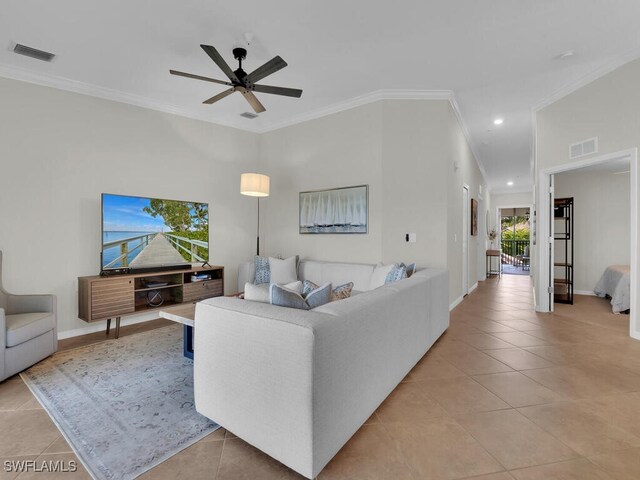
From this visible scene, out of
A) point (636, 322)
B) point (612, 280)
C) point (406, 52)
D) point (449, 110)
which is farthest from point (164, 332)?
point (612, 280)

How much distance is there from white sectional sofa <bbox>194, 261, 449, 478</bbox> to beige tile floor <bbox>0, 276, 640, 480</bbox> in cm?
13

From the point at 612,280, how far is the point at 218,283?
6.31 m

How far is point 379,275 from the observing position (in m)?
3.52

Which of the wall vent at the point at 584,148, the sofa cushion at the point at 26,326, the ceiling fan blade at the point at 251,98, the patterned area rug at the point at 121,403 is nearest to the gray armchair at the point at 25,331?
the sofa cushion at the point at 26,326

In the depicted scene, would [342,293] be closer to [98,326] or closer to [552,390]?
[552,390]

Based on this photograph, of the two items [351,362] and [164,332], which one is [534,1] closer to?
[351,362]

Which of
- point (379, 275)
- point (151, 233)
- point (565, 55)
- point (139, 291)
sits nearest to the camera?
point (565, 55)

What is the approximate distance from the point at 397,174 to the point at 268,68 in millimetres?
2231

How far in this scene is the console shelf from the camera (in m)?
3.38

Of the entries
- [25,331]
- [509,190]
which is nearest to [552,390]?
[25,331]

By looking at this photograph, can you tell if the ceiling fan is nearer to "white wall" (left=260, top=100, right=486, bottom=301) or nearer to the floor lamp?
the floor lamp

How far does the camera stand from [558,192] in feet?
20.2

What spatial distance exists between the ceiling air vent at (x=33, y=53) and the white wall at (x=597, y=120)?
589cm

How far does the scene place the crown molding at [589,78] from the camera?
3312 millimetres
